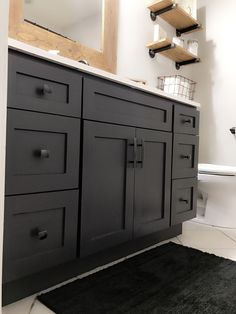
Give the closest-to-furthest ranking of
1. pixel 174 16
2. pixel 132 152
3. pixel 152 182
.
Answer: pixel 132 152 → pixel 152 182 → pixel 174 16

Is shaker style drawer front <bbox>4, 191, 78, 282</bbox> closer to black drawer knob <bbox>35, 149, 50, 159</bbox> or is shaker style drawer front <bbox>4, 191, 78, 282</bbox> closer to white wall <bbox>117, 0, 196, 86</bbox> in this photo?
black drawer knob <bbox>35, 149, 50, 159</bbox>

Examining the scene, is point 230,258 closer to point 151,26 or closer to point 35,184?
point 35,184

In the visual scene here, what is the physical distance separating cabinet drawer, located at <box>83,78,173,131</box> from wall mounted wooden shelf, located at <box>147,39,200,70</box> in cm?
92

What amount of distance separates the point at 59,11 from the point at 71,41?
0.61 ft

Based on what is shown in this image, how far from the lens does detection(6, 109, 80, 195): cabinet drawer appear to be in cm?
89

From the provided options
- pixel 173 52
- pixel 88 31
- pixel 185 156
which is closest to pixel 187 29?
pixel 173 52

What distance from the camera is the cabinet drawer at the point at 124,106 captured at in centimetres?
114

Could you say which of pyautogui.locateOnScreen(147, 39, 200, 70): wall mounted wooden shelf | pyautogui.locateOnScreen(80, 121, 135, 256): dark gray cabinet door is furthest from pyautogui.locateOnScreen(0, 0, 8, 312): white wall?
pyautogui.locateOnScreen(147, 39, 200, 70): wall mounted wooden shelf

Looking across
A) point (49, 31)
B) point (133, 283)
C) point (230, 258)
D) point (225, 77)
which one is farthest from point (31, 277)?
point (225, 77)

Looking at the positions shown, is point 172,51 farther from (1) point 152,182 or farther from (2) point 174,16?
(1) point 152,182

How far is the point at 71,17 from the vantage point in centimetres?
174

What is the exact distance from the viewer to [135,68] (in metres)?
2.23

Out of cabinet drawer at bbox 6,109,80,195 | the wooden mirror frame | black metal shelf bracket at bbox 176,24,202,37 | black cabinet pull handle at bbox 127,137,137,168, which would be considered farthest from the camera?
black metal shelf bracket at bbox 176,24,202,37

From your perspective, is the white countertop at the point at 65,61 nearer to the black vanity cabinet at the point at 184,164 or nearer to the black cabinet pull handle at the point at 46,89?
the black cabinet pull handle at the point at 46,89
